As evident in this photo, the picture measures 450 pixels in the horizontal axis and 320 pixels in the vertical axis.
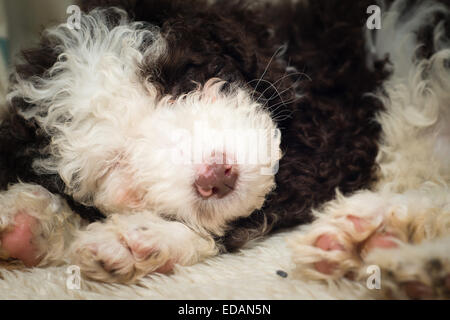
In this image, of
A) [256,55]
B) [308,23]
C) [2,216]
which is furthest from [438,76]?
[2,216]

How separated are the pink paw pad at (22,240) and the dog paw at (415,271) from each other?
1.23 meters

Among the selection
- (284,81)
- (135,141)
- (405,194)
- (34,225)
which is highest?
(284,81)

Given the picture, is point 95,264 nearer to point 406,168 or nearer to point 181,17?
point 181,17

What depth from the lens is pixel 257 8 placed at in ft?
6.97

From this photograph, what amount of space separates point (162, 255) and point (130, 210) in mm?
250

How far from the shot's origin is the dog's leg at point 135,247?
4.95ft

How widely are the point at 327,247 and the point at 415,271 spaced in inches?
10.2

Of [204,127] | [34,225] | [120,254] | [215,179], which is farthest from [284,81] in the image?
[34,225]

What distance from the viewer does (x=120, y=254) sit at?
4.97 ft

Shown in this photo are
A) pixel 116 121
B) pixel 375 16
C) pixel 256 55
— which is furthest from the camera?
pixel 375 16

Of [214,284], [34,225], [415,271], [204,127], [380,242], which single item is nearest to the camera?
[415,271]

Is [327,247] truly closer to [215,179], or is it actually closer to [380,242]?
[380,242]

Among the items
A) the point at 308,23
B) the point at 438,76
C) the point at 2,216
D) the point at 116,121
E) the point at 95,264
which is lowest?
the point at 95,264

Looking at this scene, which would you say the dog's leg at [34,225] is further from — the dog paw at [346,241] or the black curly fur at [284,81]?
the dog paw at [346,241]
